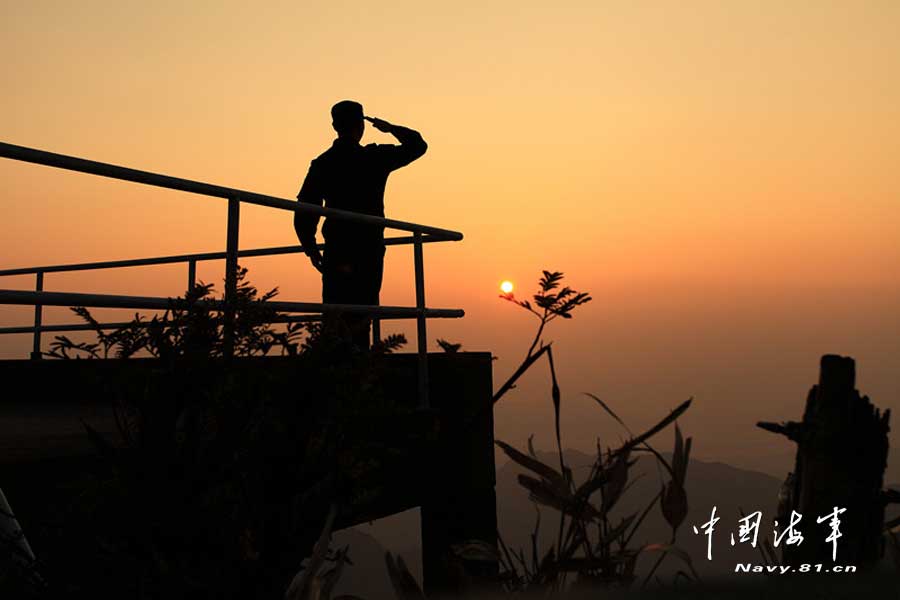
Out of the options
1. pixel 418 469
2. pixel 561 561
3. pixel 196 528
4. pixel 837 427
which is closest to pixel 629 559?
pixel 561 561

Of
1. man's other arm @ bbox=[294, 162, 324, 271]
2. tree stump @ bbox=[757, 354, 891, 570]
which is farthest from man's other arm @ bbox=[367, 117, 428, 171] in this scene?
tree stump @ bbox=[757, 354, 891, 570]

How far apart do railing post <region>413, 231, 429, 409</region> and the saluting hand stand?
1.13m

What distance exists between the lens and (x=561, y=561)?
3.20ft

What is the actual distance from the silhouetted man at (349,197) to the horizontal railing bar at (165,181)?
0.80 m

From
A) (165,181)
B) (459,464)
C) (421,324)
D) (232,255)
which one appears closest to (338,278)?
Result: (421,324)

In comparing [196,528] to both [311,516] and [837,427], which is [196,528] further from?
[837,427]

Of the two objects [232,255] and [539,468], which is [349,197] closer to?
[232,255]

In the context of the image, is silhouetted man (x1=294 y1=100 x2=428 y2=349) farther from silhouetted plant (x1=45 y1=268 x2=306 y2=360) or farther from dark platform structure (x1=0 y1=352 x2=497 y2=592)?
silhouetted plant (x1=45 y1=268 x2=306 y2=360)

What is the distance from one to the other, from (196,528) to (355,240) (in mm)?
5382

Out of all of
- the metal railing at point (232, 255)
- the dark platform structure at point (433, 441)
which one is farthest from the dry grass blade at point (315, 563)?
the dark platform structure at point (433, 441)

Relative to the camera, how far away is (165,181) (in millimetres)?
4121

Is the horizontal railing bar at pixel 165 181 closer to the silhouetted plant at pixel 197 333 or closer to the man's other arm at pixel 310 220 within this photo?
the man's other arm at pixel 310 220

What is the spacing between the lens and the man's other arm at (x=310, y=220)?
6.32 m

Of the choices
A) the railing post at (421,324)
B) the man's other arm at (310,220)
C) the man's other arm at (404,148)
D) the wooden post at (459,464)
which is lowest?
the wooden post at (459,464)
